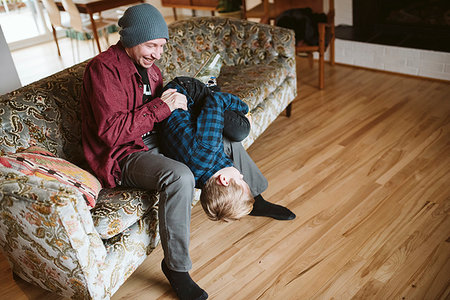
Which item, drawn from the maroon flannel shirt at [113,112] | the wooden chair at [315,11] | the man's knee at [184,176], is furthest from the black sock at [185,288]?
the wooden chair at [315,11]

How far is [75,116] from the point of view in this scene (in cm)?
196

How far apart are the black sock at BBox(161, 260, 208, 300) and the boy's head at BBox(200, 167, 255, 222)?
285 mm

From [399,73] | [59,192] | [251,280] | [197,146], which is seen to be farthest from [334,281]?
[399,73]

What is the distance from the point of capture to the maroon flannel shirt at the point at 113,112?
166 cm

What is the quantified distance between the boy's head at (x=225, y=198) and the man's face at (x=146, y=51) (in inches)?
23.2

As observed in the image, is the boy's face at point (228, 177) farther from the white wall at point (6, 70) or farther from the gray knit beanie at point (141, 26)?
the white wall at point (6, 70)

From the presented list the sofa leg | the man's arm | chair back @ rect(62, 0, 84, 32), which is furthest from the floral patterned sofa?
chair back @ rect(62, 0, 84, 32)

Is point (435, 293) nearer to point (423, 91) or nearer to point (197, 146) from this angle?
point (197, 146)

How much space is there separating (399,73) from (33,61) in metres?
3.68

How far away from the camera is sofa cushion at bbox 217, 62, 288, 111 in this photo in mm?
2496

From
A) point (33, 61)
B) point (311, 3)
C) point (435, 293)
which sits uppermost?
point (311, 3)

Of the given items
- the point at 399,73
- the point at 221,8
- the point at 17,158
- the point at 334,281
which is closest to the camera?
the point at 17,158

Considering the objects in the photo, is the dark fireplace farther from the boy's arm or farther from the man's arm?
the man's arm

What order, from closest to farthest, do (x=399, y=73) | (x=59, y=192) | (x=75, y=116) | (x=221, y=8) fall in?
(x=59, y=192), (x=75, y=116), (x=399, y=73), (x=221, y=8)
